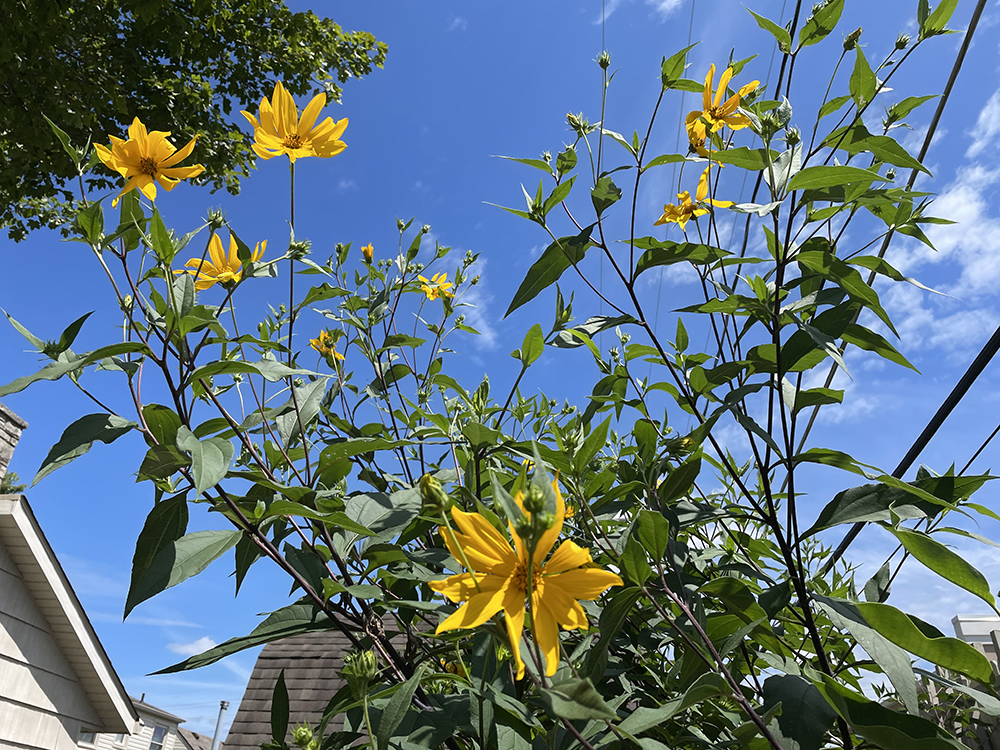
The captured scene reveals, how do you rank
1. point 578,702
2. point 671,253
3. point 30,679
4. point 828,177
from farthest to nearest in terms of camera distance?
point 30,679, point 671,253, point 828,177, point 578,702

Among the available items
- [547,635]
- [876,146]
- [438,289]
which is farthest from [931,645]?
[438,289]

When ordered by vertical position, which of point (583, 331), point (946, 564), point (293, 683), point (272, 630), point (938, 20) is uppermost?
point (938, 20)

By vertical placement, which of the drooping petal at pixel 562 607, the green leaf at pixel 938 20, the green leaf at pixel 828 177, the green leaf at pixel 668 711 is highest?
the green leaf at pixel 938 20

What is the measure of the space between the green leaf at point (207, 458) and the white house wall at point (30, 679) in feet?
16.7

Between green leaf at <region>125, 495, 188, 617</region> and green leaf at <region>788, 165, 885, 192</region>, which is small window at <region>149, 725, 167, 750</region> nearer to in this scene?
green leaf at <region>125, 495, 188, 617</region>

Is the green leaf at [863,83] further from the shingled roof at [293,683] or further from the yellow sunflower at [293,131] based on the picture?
the shingled roof at [293,683]

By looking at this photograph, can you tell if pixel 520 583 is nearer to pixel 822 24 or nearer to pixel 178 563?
pixel 178 563

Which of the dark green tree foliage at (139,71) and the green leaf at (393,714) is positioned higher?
the dark green tree foliage at (139,71)

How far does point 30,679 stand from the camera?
4.57 meters

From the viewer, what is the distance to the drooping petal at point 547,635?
48 centimetres

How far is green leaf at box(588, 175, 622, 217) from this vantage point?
0.96 metres

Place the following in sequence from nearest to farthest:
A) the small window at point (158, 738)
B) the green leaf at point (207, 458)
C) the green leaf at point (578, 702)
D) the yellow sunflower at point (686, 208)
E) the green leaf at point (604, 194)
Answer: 1. the green leaf at point (578, 702)
2. the green leaf at point (207, 458)
3. the green leaf at point (604, 194)
4. the yellow sunflower at point (686, 208)
5. the small window at point (158, 738)

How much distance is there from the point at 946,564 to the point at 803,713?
0.20 meters

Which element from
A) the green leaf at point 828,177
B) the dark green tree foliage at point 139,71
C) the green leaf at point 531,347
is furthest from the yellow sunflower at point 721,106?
the dark green tree foliage at point 139,71
